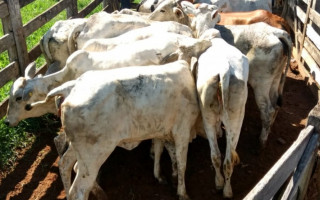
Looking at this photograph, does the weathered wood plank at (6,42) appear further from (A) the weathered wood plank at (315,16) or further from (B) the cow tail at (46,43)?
(A) the weathered wood plank at (315,16)

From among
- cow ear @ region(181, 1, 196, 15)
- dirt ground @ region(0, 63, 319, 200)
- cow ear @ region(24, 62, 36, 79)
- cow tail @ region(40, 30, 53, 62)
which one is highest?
cow ear @ region(181, 1, 196, 15)

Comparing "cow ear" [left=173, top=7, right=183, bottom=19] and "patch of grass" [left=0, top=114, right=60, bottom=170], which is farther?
"cow ear" [left=173, top=7, right=183, bottom=19]

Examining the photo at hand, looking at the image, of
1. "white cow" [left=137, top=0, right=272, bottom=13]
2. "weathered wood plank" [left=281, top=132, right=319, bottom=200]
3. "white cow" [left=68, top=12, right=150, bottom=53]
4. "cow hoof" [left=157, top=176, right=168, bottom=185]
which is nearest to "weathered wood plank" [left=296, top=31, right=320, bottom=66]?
"white cow" [left=137, top=0, right=272, bottom=13]

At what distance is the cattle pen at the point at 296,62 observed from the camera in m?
3.31

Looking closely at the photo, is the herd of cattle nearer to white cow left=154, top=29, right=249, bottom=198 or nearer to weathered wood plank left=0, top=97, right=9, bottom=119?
white cow left=154, top=29, right=249, bottom=198

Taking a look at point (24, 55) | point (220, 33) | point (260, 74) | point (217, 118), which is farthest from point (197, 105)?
point (24, 55)

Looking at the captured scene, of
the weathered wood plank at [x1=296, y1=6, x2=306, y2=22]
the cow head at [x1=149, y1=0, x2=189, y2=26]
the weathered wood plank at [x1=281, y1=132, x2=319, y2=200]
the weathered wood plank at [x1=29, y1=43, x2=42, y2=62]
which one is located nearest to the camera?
the weathered wood plank at [x1=281, y1=132, x2=319, y2=200]

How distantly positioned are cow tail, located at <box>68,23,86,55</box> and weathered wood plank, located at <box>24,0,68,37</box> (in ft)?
3.26

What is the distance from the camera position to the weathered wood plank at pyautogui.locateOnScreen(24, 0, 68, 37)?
690 cm

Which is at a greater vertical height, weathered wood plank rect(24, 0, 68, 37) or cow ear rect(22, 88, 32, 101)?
weathered wood plank rect(24, 0, 68, 37)

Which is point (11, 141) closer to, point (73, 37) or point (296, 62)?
point (73, 37)

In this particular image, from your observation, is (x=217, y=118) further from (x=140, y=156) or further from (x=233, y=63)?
(x=140, y=156)

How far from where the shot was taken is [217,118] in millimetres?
4910

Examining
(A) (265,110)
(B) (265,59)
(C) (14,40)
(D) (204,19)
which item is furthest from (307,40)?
(C) (14,40)
